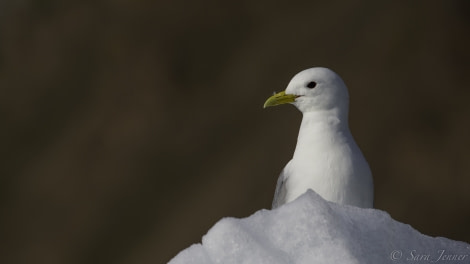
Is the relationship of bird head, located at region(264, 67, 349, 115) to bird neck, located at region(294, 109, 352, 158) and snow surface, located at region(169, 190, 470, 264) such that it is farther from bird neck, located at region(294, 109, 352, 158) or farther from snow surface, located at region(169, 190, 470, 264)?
snow surface, located at region(169, 190, 470, 264)

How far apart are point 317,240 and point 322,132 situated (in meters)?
0.75

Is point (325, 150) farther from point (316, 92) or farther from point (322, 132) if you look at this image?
point (316, 92)

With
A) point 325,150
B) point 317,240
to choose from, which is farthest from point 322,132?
point 317,240

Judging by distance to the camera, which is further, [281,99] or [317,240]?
[281,99]

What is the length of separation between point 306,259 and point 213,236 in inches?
6.4

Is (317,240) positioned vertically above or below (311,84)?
below

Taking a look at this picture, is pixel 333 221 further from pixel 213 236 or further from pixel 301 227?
pixel 213 236

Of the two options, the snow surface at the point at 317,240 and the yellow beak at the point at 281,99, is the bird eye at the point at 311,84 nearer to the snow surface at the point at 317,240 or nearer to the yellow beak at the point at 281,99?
the yellow beak at the point at 281,99

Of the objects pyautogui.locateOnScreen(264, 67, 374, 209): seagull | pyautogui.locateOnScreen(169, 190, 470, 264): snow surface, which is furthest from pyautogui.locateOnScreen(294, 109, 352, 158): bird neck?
pyautogui.locateOnScreen(169, 190, 470, 264): snow surface

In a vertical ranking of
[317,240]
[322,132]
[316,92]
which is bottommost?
[317,240]

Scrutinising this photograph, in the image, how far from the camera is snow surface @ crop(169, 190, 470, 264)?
3.42 ft

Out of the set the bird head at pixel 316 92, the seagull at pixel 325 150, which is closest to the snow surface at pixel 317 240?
the seagull at pixel 325 150

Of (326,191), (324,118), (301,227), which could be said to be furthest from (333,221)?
(324,118)

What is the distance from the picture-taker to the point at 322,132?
178 centimetres
